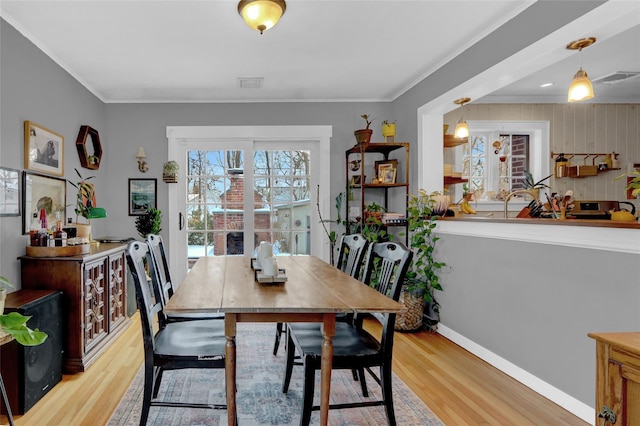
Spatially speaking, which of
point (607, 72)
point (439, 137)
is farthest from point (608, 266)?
point (607, 72)

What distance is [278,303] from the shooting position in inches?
66.8

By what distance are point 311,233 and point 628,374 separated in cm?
389

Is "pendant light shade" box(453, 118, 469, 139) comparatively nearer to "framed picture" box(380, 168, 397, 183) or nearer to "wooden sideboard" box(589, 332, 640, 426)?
"framed picture" box(380, 168, 397, 183)

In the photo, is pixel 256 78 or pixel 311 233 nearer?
pixel 256 78

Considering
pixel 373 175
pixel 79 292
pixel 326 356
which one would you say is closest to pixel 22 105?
pixel 79 292

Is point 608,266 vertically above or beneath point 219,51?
beneath

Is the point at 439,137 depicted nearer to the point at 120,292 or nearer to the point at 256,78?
the point at 256,78

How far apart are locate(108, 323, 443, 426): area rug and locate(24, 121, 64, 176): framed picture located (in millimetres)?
1821

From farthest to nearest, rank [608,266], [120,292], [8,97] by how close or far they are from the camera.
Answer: [120,292] → [8,97] → [608,266]

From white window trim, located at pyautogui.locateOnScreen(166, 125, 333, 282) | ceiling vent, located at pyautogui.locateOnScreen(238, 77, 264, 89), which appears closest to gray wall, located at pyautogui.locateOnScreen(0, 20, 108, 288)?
white window trim, located at pyautogui.locateOnScreen(166, 125, 333, 282)

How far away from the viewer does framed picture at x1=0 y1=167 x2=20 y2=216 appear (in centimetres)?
266

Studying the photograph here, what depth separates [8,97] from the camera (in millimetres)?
2740

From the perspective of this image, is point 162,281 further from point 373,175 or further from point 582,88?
point 582,88

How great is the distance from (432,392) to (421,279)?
1479 millimetres
